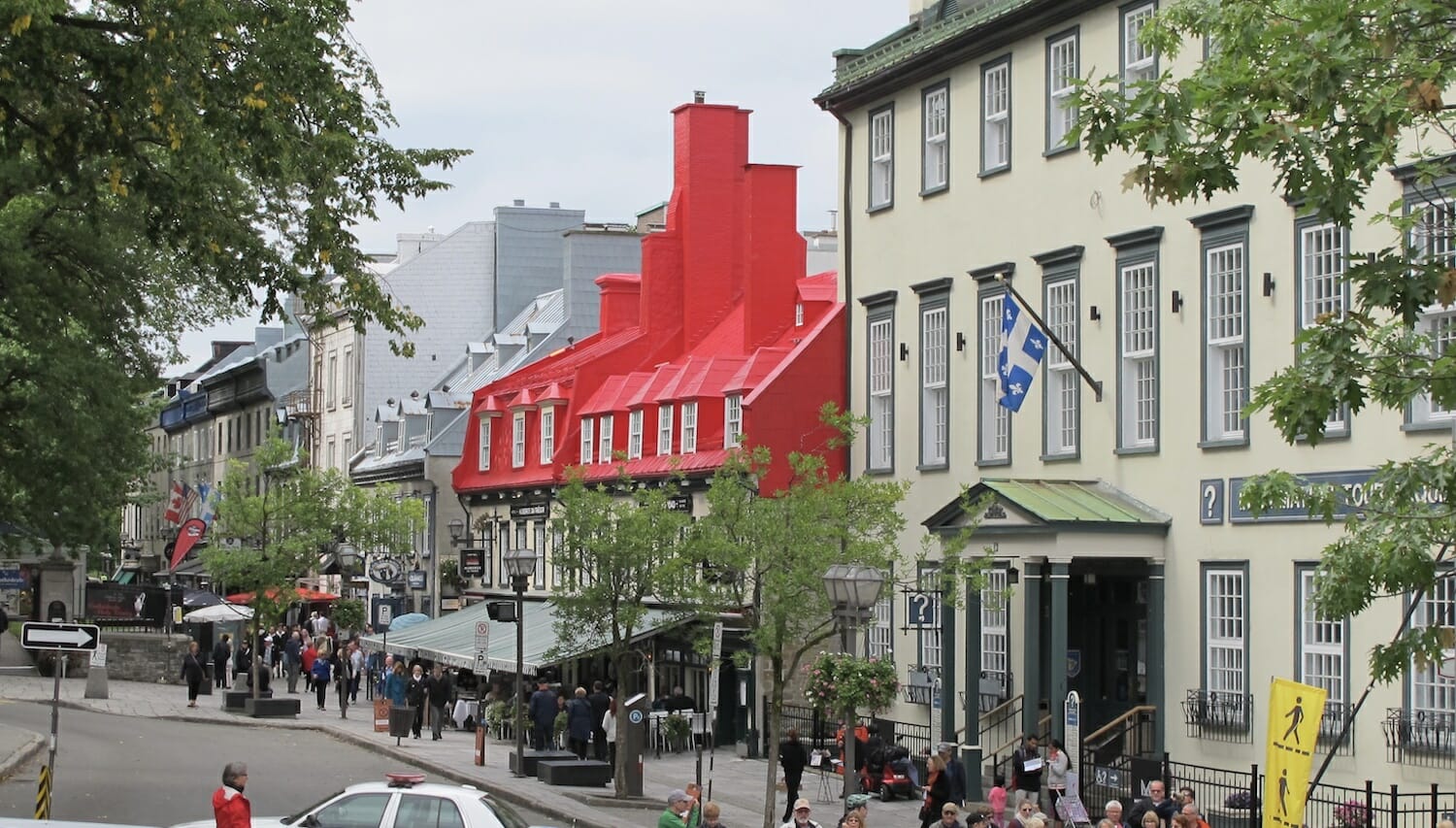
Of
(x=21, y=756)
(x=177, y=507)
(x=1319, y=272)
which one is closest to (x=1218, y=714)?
(x=1319, y=272)

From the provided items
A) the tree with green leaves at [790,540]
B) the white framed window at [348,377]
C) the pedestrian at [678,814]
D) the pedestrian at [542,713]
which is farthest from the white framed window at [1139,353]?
the white framed window at [348,377]

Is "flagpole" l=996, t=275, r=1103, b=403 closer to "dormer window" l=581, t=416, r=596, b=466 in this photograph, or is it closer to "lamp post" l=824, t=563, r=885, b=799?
"lamp post" l=824, t=563, r=885, b=799

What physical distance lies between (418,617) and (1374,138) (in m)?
46.5

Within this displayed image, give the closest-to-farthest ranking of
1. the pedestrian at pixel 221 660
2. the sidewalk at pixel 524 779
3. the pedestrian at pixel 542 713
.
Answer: the sidewalk at pixel 524 779, the pedestrian at pixel 542 713, the pedestrian at pixel 221 660

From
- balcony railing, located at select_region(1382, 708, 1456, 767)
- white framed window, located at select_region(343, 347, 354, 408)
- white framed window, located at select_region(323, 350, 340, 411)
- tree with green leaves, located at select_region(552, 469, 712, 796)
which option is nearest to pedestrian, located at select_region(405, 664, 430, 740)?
tree with green leaves, located at select_region(552, 469, 712, 796)

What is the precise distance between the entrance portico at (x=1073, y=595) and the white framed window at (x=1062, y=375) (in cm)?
112

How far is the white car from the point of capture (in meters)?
19.4

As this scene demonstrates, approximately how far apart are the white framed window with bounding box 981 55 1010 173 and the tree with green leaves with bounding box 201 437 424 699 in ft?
69.0

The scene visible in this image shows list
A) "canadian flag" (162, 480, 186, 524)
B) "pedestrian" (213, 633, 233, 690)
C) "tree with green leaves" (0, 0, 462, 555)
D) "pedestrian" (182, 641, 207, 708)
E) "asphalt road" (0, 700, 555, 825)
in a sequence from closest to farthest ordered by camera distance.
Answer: "tree with green leaves" (0, 0, 462, 555) → "asphalt road" (0, 700, 555, 825) → "pedestrian" (182, 641, 207, 708) → "pedestrian" (213, 633, 233, 690) → "canadian flag" (162, 480, 186, 524)

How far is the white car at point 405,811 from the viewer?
19359 mm

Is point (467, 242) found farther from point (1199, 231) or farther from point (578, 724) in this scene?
point (1199, 231)

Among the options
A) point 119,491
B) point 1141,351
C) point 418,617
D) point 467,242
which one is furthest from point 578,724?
point 467,242

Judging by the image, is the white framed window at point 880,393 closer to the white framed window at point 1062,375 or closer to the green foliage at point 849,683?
the white framed window at point 1062,375

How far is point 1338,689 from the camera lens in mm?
26422
